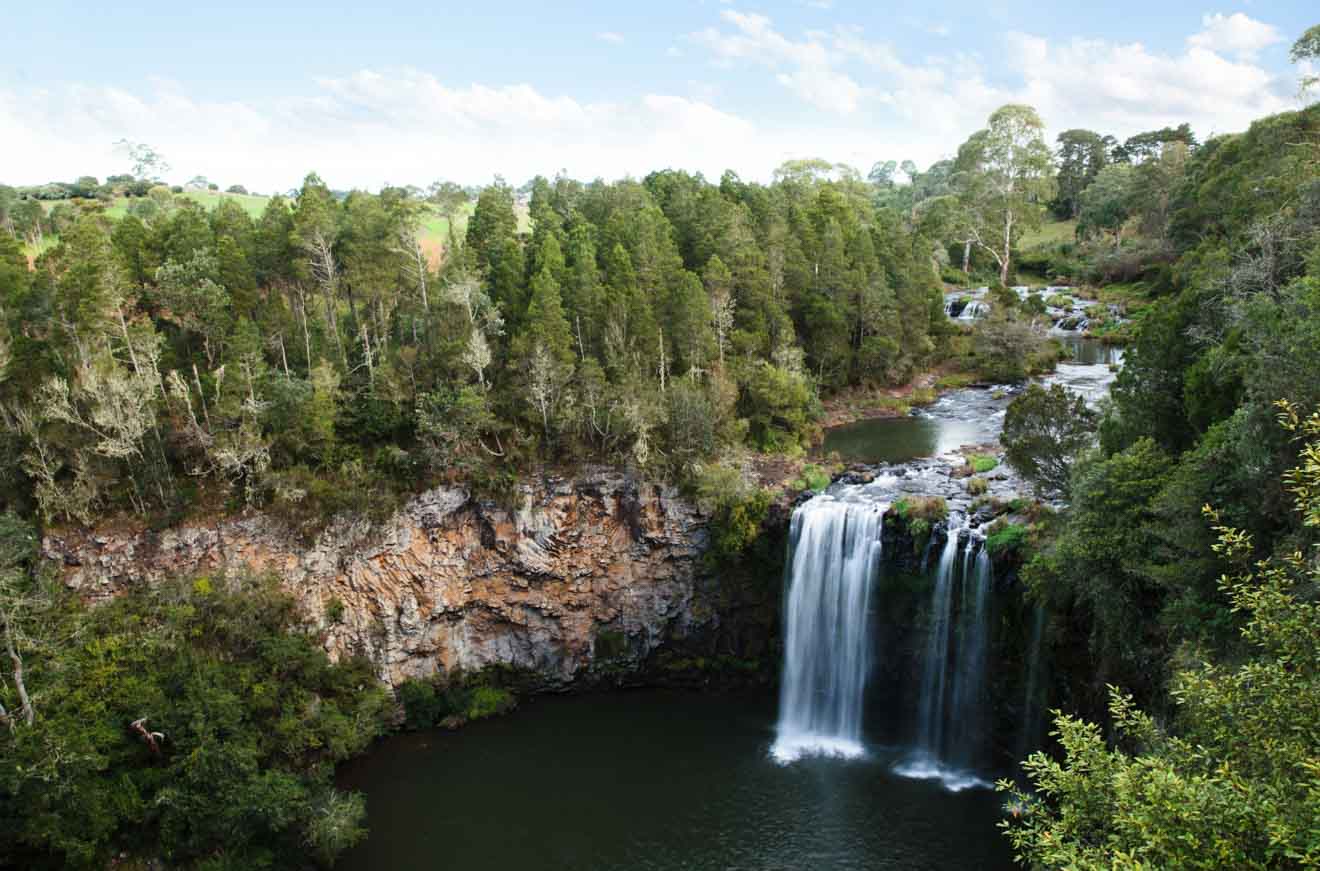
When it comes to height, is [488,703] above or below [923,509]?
below

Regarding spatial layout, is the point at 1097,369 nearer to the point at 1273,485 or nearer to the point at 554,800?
the point at 1273,485

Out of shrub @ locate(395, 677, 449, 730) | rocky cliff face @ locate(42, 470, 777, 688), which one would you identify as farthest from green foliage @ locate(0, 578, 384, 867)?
rocky cliff face @ locate(42, 470, 777, 688)

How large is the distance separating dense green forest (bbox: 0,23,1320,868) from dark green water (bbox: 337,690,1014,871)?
2192 mm

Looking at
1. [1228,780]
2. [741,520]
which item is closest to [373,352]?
[741,520]

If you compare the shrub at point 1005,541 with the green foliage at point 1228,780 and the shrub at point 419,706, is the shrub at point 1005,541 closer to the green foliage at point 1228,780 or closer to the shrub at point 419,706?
the green foliage at point 1228,780

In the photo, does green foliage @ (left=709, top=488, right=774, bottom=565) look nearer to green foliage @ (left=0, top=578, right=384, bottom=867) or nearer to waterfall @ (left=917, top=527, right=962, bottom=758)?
waterfall @ (left=917, top=527, right=962, bottom=758)

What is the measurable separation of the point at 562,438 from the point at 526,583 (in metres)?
7.08

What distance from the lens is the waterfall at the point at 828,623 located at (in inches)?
1332

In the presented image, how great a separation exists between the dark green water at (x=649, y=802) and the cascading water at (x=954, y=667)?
175cm

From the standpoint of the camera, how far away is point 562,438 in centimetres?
3884

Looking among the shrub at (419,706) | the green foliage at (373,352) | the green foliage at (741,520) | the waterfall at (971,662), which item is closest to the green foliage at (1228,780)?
the waterfall at (971,662)

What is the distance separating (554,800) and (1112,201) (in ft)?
272

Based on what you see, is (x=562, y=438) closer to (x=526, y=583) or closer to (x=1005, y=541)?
(x=526, y=583)

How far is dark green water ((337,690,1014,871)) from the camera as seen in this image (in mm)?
26812
